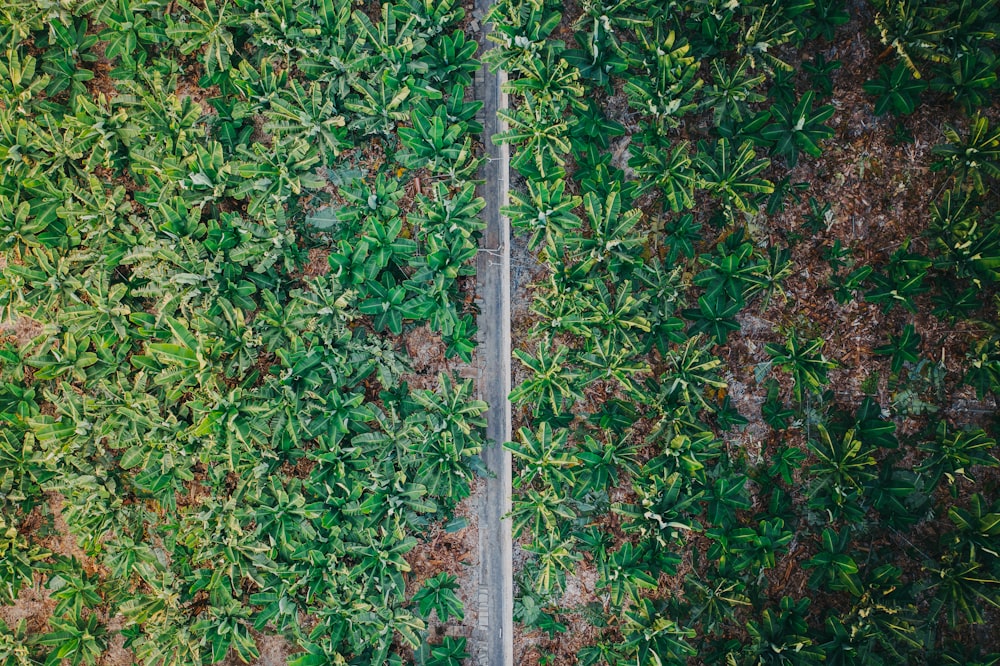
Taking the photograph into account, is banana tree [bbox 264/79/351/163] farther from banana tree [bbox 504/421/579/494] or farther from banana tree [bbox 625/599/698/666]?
banana tree [bbox 625/599/698/666]

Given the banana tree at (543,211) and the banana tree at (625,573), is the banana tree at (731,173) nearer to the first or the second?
the banana tree at (543,211)

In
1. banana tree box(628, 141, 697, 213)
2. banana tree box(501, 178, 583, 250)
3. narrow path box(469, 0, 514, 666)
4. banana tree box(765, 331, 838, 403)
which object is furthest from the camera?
narrow path box(469, 0, 514, 666)

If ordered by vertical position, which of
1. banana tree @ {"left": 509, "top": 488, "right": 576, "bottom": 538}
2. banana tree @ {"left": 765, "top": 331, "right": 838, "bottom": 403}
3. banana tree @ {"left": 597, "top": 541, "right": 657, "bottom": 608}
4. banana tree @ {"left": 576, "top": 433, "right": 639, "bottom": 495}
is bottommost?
banana tree @ {"left": 597, "top": 541, "right": 657, "bottom": 608}

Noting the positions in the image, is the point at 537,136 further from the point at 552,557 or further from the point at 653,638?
the point at 653,638

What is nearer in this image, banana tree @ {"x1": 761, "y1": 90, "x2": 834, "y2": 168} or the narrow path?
banana tree @ {"x1": 761, "y1": 90, "x2": 834, "y2": 168}

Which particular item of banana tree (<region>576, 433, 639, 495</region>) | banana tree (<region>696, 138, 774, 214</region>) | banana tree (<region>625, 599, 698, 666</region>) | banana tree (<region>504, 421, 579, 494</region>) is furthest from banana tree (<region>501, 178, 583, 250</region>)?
banana tree (<region>625, 599, 698, 666</region>)

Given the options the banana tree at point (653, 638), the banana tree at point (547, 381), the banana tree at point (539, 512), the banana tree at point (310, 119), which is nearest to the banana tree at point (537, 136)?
the banana tree at point (310, 119)
